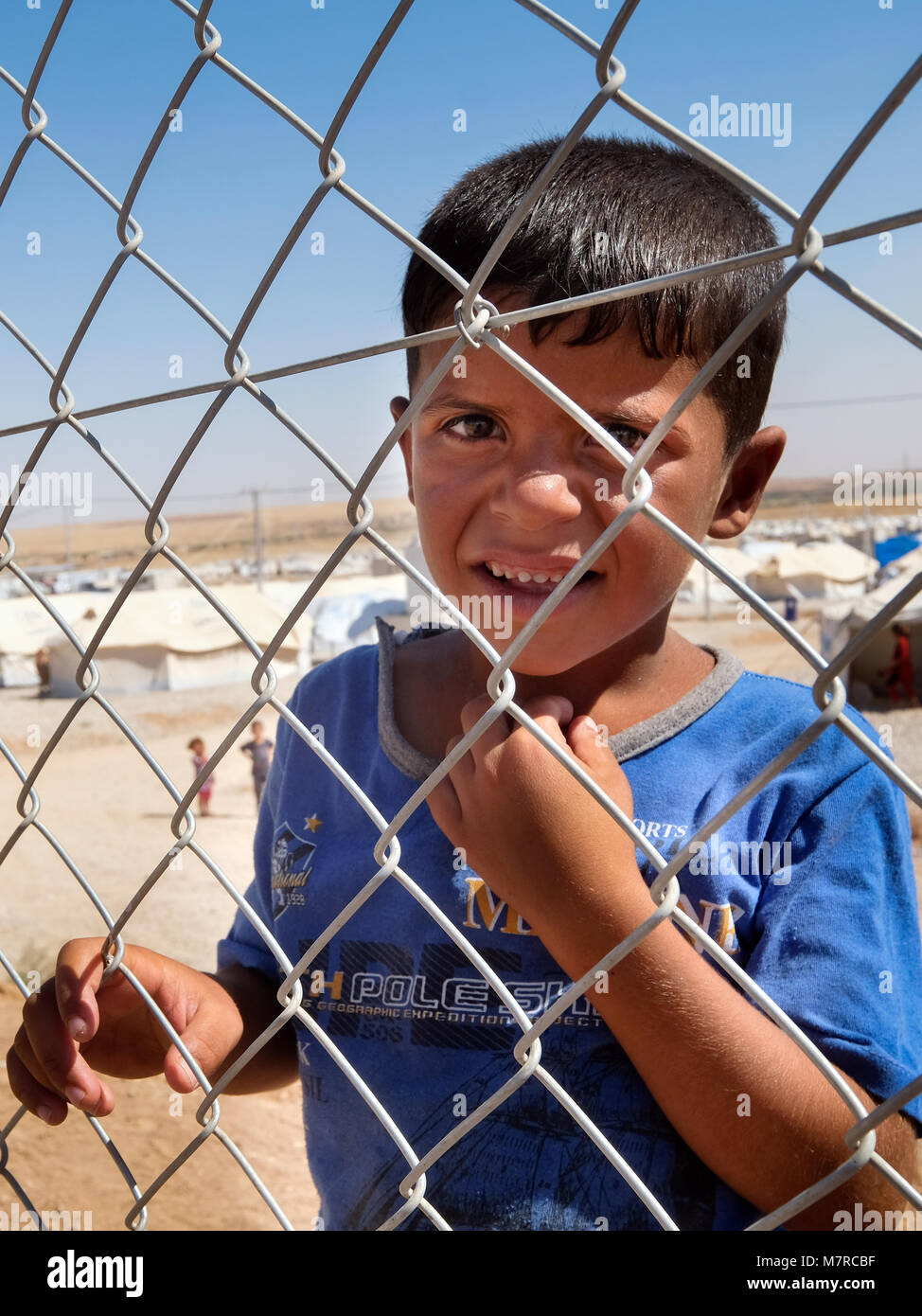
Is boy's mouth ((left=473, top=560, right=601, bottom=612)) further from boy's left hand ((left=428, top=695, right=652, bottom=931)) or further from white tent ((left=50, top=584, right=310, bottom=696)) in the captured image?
white tent ((left=50, top=584, right=310, bottom=696))

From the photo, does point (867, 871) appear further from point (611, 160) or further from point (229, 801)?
point (229, 801)

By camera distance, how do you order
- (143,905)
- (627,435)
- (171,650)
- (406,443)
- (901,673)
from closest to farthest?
(627,435) → (406,443) → (143,905) → (901,673) → (171,650)

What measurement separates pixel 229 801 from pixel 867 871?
10200mm

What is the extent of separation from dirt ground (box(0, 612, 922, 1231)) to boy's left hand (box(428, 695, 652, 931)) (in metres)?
0.57

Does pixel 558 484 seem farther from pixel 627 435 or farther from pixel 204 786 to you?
pixel 204 786

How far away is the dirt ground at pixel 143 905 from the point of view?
349cm

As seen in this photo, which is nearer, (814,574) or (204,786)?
(204,786)

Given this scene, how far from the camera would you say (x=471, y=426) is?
98 centimetres

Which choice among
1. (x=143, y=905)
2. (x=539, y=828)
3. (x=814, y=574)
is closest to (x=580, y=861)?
(x=539, y=828)

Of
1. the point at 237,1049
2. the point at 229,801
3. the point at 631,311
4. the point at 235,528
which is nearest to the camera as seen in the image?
the point at 631,311

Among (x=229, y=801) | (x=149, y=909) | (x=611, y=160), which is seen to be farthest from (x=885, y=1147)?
(x=229, y=801)

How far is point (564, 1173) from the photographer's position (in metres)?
1.00

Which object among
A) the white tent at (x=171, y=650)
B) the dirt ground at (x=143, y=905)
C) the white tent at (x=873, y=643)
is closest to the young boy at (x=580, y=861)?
the dirt ground at (x=143, y=905)

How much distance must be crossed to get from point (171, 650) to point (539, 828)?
51.0 ft
